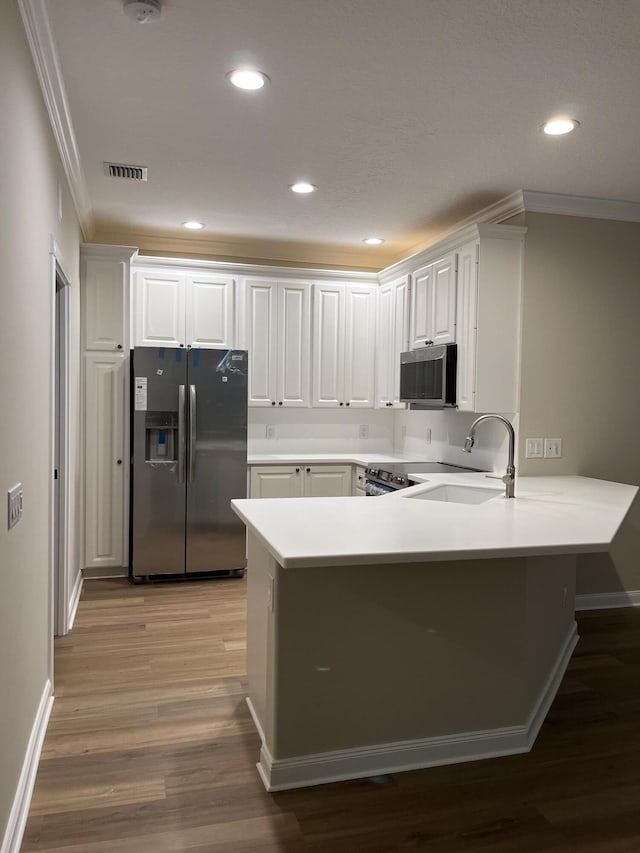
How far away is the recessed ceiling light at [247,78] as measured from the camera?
2.65 meters

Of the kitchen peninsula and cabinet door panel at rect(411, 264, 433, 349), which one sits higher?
cabinet door panel at rect(411, 264, 433, 349)

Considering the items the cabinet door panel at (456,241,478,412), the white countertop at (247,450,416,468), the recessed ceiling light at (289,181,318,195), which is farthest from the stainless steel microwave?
the recessed ceiling light at (289,181,318,195)

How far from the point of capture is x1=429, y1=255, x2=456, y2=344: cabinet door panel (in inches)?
175

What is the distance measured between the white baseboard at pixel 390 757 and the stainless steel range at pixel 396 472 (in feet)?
6.58

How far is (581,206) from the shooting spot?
4234 mm

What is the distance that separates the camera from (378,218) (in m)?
4.77

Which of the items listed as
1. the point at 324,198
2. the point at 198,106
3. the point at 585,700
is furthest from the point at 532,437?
the point at 198,106

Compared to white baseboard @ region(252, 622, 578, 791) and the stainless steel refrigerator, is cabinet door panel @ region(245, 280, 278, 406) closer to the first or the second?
the stainless steel refrigerator

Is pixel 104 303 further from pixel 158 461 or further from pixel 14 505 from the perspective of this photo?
pixel 14 505

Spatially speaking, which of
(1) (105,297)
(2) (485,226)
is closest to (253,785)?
(2) (485,226)

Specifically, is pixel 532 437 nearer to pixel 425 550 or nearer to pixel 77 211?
pixel 425 550

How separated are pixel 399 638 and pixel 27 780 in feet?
4.43

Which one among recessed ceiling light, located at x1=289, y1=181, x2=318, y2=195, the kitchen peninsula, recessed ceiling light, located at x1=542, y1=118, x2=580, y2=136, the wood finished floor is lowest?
the wood finished floor

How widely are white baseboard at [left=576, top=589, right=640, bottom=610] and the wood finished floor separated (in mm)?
861
